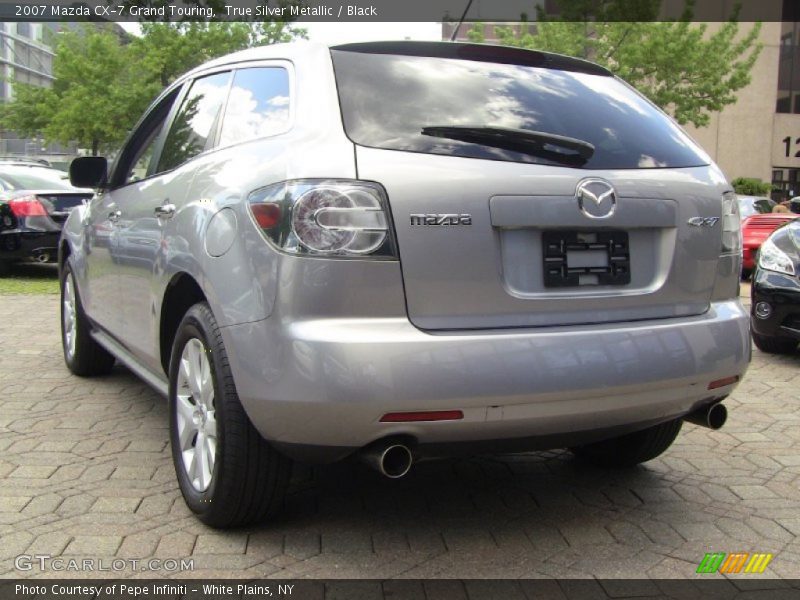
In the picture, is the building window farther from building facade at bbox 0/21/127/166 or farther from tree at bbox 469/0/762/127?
building facade at bbox 0/21/127/166

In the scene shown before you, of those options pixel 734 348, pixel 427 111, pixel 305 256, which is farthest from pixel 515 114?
pixel 734 348

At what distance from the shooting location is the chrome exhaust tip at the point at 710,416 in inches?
129

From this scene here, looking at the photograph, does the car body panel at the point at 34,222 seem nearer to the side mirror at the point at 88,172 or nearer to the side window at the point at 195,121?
the side mirror at the point at 88,172

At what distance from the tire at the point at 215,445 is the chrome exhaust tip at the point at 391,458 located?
15.9 inches

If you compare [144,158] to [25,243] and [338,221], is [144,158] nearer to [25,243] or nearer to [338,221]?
[338,221]

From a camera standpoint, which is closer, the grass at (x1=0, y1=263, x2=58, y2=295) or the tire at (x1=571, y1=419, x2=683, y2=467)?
the tire at (x1=571, y1=419, x2=683, y2=467)

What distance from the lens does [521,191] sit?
2797 mm

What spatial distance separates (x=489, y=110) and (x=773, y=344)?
496 centimetres

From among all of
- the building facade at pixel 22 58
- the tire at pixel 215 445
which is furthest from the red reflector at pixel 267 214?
the building facade at pixel 22 58

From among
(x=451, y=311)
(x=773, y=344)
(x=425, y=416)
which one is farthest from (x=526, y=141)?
(x=773, y=344)

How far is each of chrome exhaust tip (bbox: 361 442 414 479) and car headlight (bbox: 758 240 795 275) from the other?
4.90m

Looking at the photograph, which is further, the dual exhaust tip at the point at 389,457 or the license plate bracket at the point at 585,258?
the license plate bracket at the point at 585,258

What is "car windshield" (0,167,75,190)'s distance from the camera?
12.1 meters

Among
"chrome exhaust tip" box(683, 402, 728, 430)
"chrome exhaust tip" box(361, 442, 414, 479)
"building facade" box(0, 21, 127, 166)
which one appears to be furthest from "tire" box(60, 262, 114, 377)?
"building facade" box(0, 21, 127, 166)
